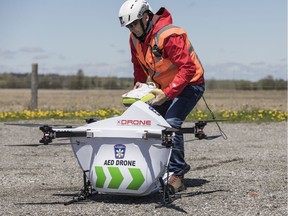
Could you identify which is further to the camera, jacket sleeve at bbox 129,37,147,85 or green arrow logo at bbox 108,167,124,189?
jacket sleeve at bbox 129,37,147,85

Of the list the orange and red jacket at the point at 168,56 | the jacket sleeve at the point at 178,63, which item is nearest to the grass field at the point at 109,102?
the orange and red jacket at the point at 168,56

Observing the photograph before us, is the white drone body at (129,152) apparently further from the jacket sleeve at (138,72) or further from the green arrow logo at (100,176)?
the jacket sleeve at (138,72)

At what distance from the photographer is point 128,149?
22.5 ft

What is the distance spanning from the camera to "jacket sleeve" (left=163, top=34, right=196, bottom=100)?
285 inches

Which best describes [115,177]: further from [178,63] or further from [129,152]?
[178,63]

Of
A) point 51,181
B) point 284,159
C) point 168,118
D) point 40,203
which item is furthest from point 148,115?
point 284,159

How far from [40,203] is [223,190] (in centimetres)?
205

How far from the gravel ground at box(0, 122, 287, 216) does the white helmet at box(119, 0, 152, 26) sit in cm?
140

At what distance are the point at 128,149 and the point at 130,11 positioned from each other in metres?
1.41

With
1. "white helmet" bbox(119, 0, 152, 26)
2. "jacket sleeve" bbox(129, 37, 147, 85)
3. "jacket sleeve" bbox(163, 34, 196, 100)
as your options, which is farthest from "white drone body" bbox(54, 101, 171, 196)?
"jacket sleeve" bbox(129, 37, 147, 85)

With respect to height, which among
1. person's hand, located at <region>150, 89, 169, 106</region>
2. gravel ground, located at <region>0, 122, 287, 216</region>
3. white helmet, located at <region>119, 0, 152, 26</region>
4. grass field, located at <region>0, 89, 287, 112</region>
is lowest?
gravel ground, located at <region>0, 122, 287, 216</region>

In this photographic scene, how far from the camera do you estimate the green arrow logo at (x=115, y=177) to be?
271 inches

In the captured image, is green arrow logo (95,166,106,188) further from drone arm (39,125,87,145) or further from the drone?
drone arm (39,125,87,145)

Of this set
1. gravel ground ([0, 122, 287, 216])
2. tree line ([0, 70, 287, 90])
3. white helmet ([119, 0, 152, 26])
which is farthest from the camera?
tree line ([0, 70, 287, 90])
